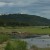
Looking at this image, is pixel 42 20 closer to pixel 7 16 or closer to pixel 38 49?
pixel 7 16

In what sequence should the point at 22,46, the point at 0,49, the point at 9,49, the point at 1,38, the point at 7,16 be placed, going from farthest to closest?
the point at 7,16 → the point at 1,38 → the point at 0,49 → the point at 22,46 → the point at 9,49

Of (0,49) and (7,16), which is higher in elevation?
(0,49)

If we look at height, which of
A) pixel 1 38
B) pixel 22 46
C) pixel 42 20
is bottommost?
pixel 42 20

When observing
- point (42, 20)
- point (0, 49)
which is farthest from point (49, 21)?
point (0, 49)

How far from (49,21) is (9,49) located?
167235 mm

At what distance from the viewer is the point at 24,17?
196 meters

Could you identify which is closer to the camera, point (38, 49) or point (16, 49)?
point (16, 49)

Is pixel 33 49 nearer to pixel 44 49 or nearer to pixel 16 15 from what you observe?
pixel 44 49

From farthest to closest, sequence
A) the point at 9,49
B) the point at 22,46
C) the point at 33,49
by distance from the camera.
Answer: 1. the point at 33,49
2. the point at 22,46
3. the point at 9,49

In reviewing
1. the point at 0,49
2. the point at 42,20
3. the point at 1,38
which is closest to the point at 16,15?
the point at 42,20

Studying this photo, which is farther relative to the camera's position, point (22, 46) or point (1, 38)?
point (1, 38)

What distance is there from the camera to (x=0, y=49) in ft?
94.5

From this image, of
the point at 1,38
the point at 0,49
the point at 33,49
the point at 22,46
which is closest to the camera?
the point at 22,46

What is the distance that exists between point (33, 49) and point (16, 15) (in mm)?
165499
